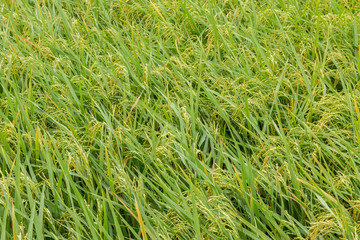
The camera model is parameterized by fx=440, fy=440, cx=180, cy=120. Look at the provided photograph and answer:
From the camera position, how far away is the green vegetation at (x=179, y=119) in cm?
142

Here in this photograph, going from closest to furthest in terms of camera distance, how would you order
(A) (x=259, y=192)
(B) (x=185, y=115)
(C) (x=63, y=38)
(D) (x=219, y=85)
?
(A) (x=259, y=192) < (B) (x=185, y=115) < (D) (x=219, y=85) < (C) (x=63, y=38)

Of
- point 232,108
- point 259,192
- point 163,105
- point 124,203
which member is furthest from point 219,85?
point 124,203

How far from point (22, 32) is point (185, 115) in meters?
1.25

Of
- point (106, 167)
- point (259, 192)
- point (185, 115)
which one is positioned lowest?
point (259, 192)

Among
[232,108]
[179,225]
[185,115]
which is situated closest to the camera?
[179,225]

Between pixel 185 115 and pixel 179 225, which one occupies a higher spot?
pixel 185 115

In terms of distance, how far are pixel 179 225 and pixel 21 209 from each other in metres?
0.50

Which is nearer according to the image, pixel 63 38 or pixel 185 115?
pixel 185 115

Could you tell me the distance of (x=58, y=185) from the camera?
56.9 inches

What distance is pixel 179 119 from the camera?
179 centimetres

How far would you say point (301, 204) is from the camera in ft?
4.89

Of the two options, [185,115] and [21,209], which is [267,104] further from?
[21,209]

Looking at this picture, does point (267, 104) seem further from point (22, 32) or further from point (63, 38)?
point (22, 32)

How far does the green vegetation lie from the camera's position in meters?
1.42
